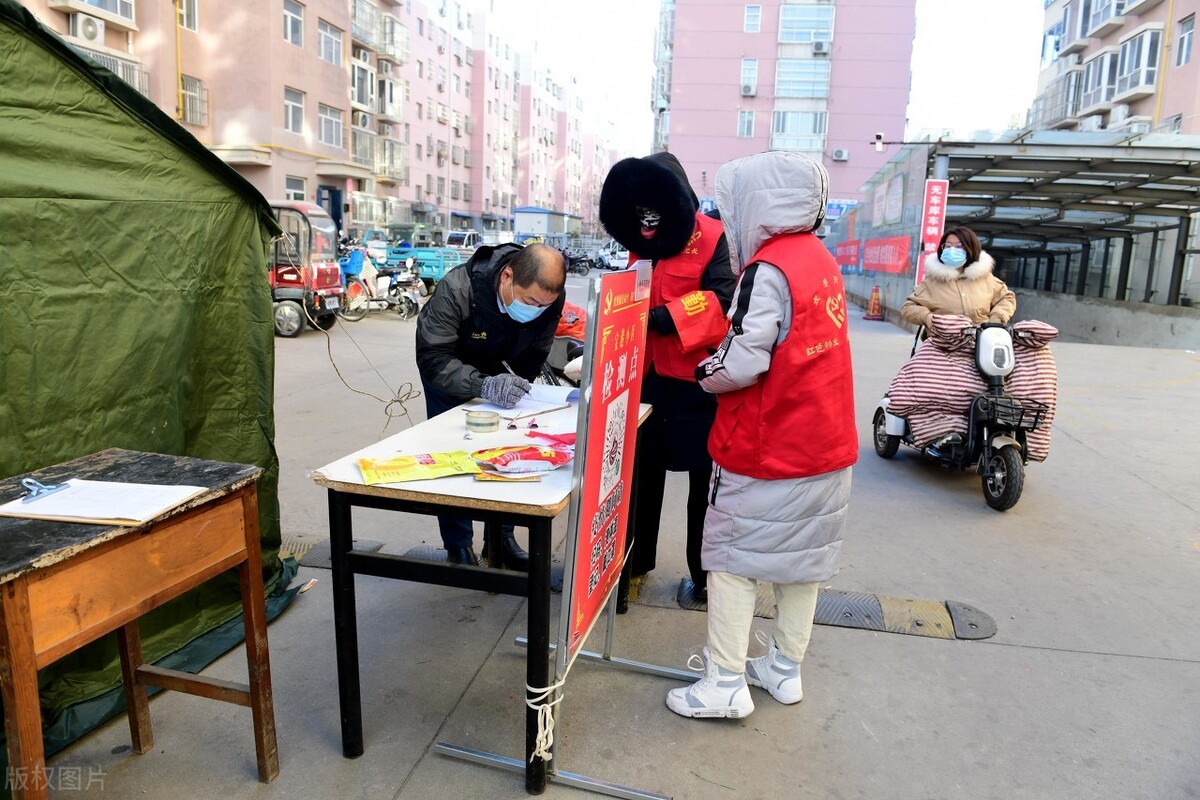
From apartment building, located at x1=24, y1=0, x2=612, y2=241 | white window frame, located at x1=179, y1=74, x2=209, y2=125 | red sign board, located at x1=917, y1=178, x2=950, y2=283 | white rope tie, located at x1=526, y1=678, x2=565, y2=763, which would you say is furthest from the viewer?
white window frame, located at x1=179, y1=74, x2=209, y2=125

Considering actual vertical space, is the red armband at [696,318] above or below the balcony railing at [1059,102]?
below

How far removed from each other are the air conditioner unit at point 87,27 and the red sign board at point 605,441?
26779 millimetres

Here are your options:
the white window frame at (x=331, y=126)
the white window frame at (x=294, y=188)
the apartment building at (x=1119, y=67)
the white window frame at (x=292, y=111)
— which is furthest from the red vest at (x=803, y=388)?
the white window frame at (x=331, y=126)

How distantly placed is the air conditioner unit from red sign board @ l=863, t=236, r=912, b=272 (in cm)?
2199

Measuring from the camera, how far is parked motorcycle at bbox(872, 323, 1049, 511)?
505 centimetres

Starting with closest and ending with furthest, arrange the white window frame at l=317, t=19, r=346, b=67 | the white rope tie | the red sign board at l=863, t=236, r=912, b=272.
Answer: the white rope tie, the red sign board at l=863, t=236, r=912, b=272, the white window frame at l=317, t=19, r=346, b=67

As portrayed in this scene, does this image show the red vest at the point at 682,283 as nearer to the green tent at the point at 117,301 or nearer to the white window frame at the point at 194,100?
the green tent at the point at 117,301

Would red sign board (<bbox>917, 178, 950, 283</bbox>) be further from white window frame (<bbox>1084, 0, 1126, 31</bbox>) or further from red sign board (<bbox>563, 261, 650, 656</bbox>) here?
white window frame (<bbox>1084, 0, 1126, 31</bbox>)

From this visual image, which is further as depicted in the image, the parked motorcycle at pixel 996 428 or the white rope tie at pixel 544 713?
the parked motorcycle at pixel 996 428

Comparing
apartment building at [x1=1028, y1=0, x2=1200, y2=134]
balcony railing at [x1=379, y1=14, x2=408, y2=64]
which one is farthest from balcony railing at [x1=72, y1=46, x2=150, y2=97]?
apartment building at [x1=1028, y1=0, x2=1200, y2=134]

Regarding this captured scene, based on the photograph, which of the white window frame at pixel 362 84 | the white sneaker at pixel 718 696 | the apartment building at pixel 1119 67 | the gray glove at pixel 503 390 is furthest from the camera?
the white window frame at pixel 362 84

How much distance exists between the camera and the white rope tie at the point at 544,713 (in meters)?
2.29

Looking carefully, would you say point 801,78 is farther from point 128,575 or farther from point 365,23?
point 128,575

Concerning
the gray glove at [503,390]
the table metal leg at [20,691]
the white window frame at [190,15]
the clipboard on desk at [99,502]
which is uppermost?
the white window frame at [190,15]
